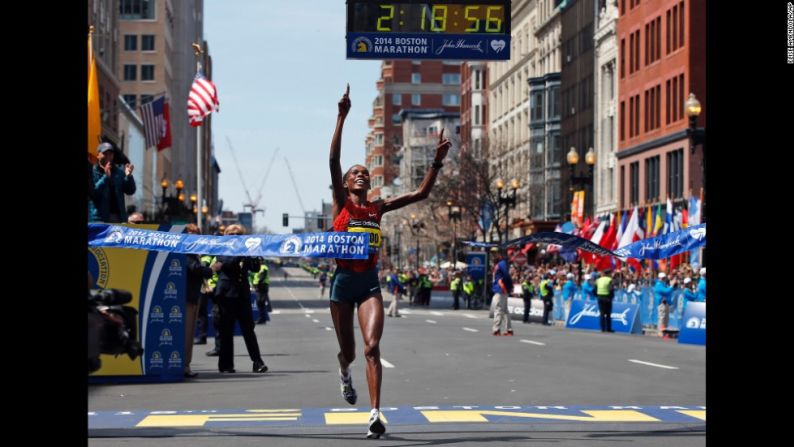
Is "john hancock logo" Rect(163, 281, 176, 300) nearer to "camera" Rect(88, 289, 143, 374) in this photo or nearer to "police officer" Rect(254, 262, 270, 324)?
"camera" Rect(88, 289, 143, 374)

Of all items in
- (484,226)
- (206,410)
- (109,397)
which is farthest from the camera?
(484,226)

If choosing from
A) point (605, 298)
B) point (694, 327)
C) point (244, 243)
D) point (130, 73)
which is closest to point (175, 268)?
point (244, 243)

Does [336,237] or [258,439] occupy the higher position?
[336,237]

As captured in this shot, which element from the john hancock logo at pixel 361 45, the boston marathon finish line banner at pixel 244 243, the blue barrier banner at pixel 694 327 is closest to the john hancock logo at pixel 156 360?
the john hancock logo at pixel 361 45

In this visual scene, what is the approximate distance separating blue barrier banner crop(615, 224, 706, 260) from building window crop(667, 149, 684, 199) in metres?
49.2

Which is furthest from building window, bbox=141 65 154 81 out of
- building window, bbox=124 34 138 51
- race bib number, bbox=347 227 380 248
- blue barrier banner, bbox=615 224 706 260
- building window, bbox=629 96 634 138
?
race bib number, bbox=347 227 380 248

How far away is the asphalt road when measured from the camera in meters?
12.1

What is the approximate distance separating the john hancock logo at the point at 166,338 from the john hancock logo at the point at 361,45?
4213 mm

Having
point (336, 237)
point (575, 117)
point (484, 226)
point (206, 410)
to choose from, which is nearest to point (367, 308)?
point (336, 237)
